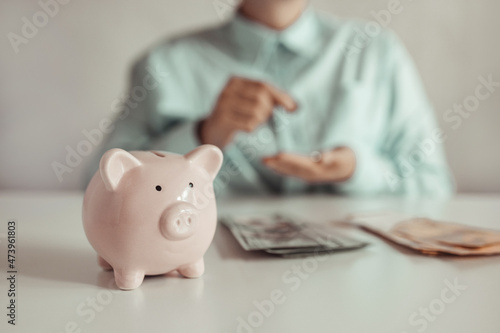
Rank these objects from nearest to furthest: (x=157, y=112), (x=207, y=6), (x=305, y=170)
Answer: (x=305, y=170), (x=157, y=112), (x=207, y=6)

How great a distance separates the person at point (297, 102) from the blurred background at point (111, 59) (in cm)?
51

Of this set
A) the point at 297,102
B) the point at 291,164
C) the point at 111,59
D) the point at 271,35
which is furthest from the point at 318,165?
the point at 111,59

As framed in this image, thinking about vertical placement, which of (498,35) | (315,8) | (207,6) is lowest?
(207,6)

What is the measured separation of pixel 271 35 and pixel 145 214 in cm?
103

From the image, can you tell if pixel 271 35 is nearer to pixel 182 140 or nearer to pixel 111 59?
pixel 182 140

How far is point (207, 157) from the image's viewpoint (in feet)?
1.30

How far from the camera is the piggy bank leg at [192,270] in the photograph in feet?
1.27

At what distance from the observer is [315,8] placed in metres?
1.87

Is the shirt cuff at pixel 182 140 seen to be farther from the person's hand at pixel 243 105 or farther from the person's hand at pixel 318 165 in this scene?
the person's hand at pixel 318 165

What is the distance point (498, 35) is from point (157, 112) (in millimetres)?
1470

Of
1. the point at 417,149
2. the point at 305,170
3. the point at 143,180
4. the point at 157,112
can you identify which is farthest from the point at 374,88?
the point at 143,180

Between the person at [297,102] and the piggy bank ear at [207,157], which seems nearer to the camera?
the piggy bank ear at [207,157]

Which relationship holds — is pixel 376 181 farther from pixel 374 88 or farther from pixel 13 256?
pixel 13 256

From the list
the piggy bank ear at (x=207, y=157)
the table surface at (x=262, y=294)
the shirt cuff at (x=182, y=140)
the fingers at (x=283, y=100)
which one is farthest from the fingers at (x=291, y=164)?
the piggy bank ear at (x=207, y=157)
